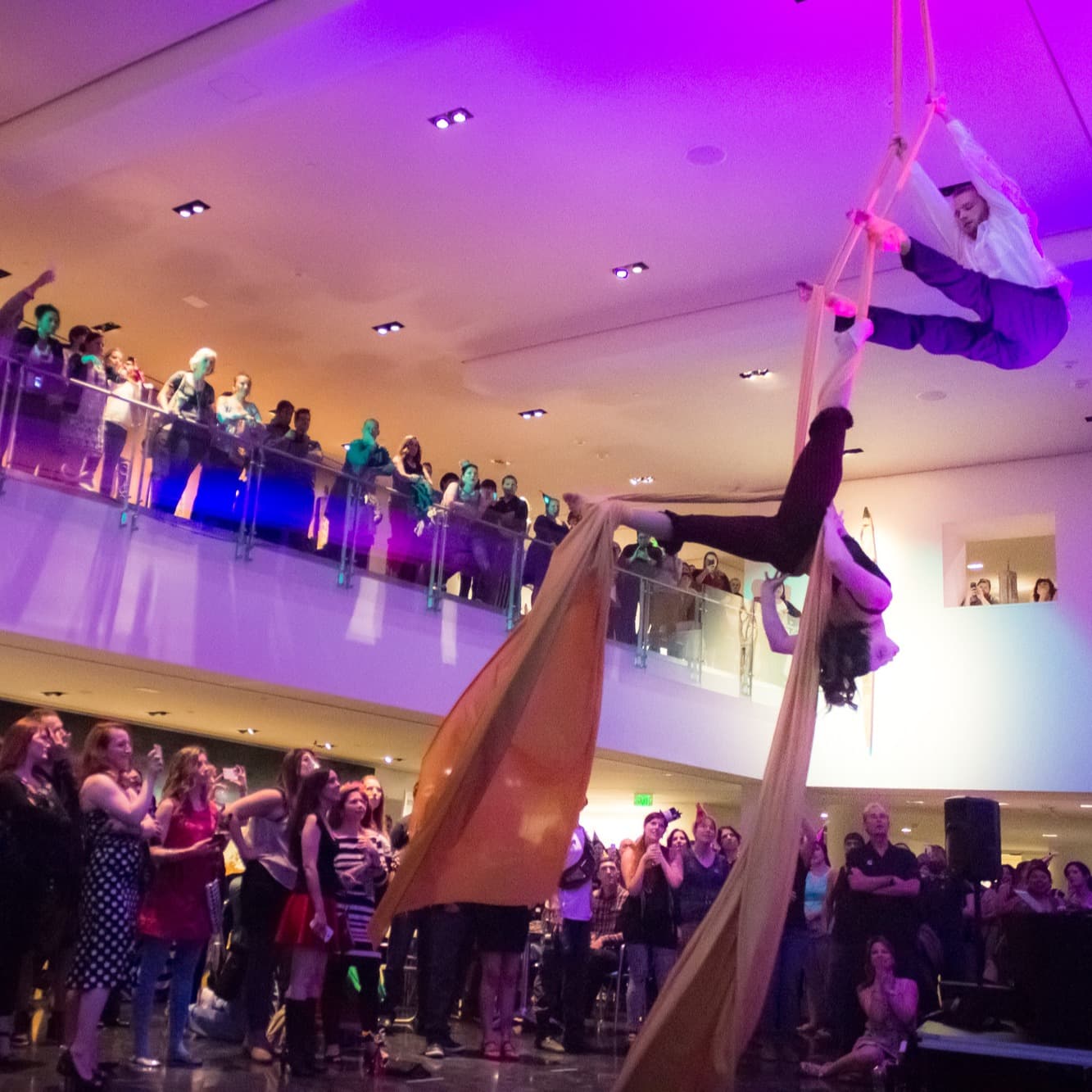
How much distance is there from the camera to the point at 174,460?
24.2ft

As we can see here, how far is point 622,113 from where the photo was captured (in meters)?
8.00

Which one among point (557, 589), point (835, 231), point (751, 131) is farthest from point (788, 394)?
point (557, 589)

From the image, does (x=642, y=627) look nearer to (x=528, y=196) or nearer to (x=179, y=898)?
(x=528, y=196)

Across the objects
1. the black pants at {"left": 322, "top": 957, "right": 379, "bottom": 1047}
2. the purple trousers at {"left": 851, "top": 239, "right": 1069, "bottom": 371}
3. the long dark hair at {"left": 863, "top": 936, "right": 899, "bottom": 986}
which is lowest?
the black pants at {"left": 322, "top": 957, "right": 379, "bottom": 1047}

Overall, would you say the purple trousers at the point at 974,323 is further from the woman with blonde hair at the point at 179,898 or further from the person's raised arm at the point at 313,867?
the woman with blonde hair at the point at 179,898

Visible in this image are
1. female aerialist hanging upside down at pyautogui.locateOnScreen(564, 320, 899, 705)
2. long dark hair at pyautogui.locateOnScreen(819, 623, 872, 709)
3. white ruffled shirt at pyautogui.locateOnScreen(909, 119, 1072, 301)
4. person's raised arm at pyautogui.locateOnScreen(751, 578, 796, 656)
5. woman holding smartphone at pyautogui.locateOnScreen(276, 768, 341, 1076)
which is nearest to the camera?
female aerialist hanging upside down at pyautogui.locateOnScreen(564, 320, 899, 705)

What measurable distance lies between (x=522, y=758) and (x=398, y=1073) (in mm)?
2707

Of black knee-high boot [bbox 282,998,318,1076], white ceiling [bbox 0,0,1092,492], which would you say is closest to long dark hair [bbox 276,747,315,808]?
black knee-high boot [bbox 282,998,318,1076]

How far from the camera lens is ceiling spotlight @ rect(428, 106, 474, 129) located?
8.05 metres

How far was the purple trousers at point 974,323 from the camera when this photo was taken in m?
4.69

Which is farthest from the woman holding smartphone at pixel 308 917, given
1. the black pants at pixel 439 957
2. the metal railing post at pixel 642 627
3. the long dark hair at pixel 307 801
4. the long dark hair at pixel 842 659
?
the metal railing post at pixel 642 627

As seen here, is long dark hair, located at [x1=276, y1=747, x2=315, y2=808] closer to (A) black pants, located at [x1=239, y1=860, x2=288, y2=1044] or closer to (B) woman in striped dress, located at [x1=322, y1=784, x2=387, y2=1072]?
(B) woman in striped dress, located at [x1=322, y1=784, x2=387, y2=1072]

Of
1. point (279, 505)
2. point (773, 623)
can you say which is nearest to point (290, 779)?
point (279, 505)

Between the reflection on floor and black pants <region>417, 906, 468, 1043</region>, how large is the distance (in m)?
0.19
